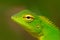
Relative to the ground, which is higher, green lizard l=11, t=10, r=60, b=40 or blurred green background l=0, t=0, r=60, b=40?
blurred green background l=0, t=0, r=60, b=40

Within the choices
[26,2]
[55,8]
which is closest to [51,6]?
[55,8]

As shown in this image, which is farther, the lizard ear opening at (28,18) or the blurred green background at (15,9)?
the blurred green background at (15,9)

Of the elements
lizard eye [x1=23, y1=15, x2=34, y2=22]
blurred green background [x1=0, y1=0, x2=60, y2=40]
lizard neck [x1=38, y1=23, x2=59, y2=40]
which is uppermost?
blurred green background [x1=0, y1=0, x2=60, y2=40]

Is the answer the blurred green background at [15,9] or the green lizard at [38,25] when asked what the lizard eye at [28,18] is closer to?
the green lizard at [38,25]

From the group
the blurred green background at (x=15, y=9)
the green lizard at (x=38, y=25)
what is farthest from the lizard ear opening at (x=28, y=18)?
the blurred green background at (x=15, y=9)

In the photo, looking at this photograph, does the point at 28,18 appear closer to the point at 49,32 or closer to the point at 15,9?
the point at 49,32

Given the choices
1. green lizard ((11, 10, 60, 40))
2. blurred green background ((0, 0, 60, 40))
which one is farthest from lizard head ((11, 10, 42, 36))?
blurred green background ((0, 0, 60, 40))

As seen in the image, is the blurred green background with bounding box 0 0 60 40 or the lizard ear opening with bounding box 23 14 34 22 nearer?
the lizard ear opening with bounding box 23 14 34 22

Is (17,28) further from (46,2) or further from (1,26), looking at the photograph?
(46,2)

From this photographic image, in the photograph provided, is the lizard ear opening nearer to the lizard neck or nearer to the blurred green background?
the lizard neck

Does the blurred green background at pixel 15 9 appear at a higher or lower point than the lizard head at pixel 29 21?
higher
